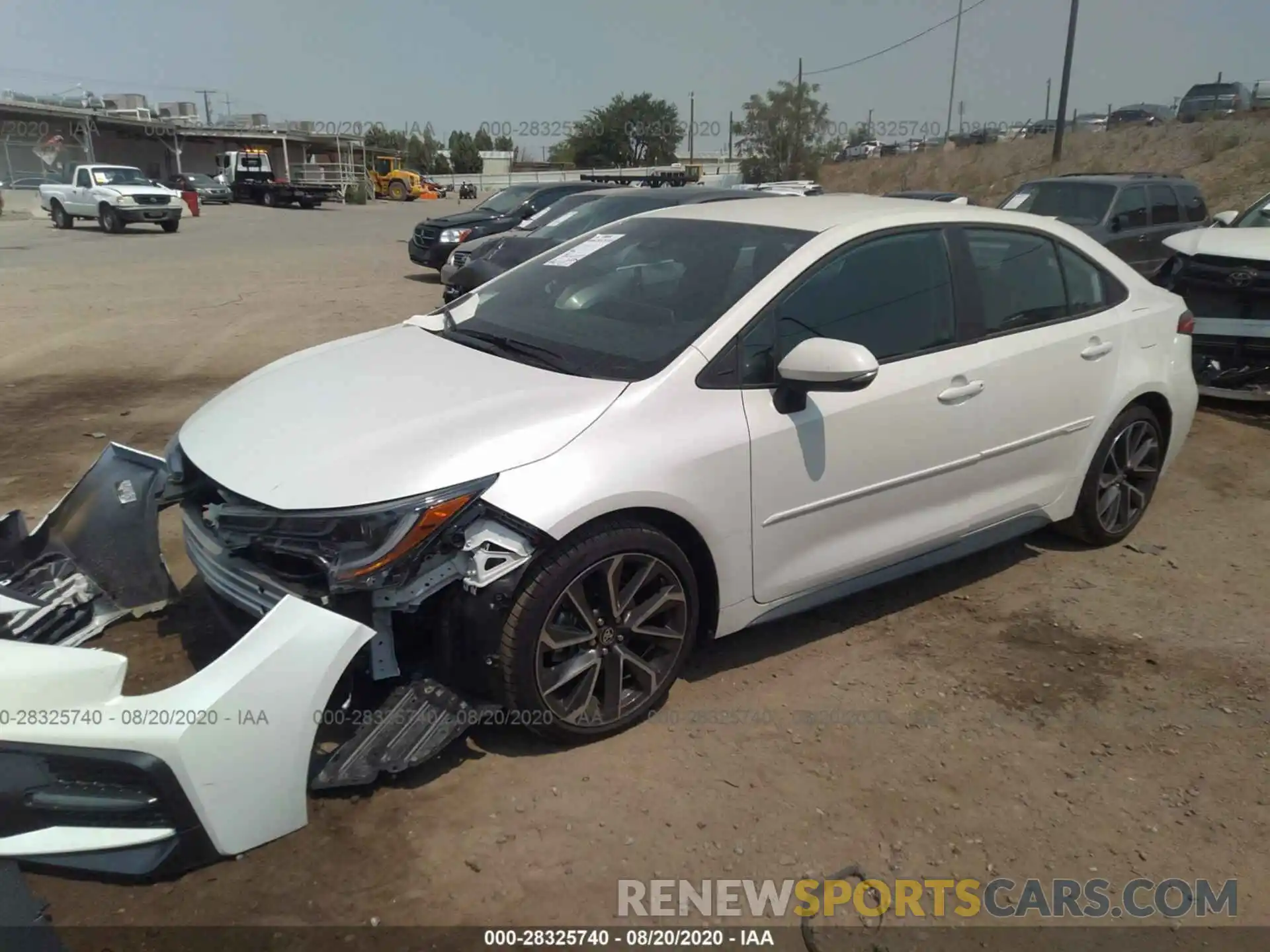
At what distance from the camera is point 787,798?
9.62 ft

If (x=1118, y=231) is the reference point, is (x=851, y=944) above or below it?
below

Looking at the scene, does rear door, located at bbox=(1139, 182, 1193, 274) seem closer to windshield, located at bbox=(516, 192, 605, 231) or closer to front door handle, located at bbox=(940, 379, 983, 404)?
windshield, located at bbox=(516, 192, 605, 231)

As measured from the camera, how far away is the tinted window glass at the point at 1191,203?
12242 mm

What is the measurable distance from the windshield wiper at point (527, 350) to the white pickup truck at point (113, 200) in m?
25.6

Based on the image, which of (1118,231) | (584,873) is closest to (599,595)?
(584,873)

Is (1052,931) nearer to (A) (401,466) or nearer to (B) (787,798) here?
(B) (787,798)

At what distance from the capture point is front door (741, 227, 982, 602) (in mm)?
3285

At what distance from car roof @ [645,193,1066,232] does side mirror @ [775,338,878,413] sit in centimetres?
71

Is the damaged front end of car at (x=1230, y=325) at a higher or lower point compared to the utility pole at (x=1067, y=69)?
lower

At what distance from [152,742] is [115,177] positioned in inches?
1133

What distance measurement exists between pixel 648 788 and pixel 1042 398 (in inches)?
94.6

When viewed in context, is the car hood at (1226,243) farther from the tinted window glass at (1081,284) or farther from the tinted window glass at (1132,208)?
the tinted window glass at (1132,208)

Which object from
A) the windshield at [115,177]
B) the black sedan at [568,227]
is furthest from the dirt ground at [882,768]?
the windshield at [115,177]

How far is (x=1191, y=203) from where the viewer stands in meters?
12.4
